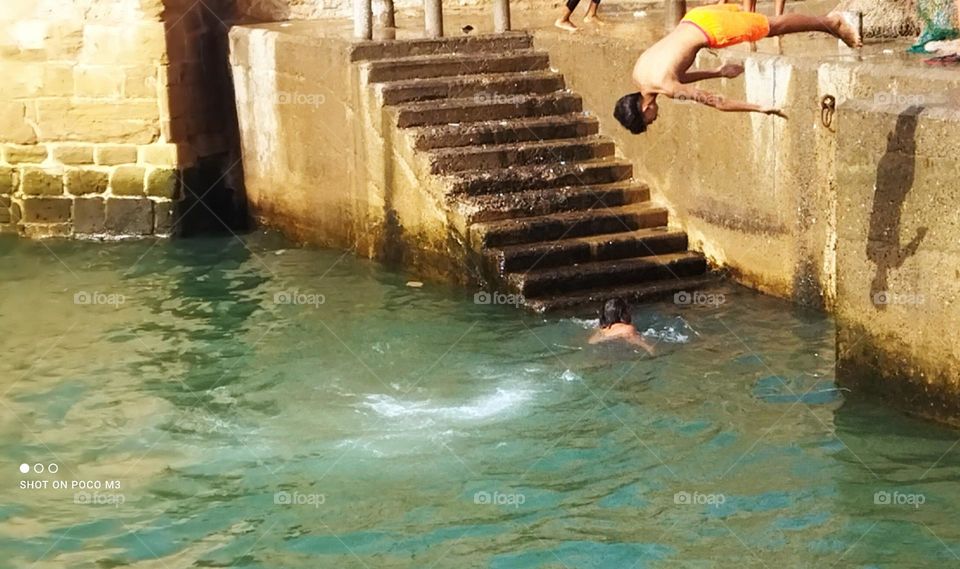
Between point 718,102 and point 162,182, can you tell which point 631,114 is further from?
point 162,182

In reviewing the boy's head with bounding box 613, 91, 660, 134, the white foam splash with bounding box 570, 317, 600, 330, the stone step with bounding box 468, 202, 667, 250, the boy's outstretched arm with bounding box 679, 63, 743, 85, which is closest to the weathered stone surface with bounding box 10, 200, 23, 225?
the stone step with bounding box 468, 202, 667, 250

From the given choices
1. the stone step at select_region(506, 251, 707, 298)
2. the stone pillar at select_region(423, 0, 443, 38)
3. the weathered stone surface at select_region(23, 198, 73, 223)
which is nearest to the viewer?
the stone step at select_region(506, 251, 707, 298)

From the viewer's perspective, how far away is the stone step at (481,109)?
47.7 feet

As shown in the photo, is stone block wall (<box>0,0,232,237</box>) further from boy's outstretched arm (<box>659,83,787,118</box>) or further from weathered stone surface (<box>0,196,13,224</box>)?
boy's outstretched arm (<box>659,83,787,118</box>)

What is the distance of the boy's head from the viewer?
421 inches

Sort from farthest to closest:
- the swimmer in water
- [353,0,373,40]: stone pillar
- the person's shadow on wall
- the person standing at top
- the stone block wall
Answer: the stone block wall < the person standing at top < [353,0,373,40]: stone pillar < the swimmer in water < the person's shadow on wall

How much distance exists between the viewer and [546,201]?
1407 cm

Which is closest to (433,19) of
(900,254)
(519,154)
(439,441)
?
(519,154)

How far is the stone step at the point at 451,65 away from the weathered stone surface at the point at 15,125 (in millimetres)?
3770

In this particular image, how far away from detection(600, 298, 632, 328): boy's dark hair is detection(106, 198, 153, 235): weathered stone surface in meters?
5.84

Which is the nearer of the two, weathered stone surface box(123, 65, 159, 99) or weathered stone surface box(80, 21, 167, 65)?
weathered stone surface box(80, 21, 167, 65)

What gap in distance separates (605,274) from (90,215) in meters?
5.68

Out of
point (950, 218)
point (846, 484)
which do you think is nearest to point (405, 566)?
point (846, 484)

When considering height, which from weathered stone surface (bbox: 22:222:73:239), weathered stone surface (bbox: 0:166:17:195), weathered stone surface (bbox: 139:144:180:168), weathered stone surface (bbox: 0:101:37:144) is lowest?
weathered stone surface (bbox: 22:222:73:239)
